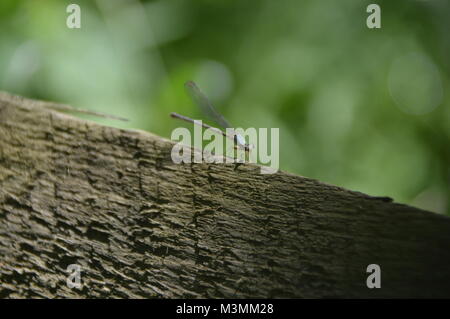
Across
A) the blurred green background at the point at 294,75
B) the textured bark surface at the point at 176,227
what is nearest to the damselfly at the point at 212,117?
the textured bark surface at the point at 176,227

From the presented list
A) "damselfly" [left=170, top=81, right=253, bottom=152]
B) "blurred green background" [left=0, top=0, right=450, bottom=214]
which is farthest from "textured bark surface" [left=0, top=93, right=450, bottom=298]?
"blurred green background" [left=0, top=0, right=450, bottom=214]

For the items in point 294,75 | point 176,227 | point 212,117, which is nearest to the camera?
point 176,227

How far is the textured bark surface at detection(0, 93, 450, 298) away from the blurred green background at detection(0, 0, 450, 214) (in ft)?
2.23

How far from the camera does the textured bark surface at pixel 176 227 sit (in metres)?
0.38

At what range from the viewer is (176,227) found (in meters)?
0.45

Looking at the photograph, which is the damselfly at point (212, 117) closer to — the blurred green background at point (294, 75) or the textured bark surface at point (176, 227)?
the textured bark surface at point (176, 227)

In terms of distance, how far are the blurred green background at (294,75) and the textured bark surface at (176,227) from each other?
68 centimetres

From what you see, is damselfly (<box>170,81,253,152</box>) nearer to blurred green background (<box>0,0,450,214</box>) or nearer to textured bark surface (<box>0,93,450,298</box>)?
textured bark surface (<box>0,93,450,298</box>)

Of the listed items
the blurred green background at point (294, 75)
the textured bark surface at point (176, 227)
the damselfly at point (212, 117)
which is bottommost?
the textured bark surface at point (176, 227)

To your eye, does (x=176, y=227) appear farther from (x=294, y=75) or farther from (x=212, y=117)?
(x=294, y=75)

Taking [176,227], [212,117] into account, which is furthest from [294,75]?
[176,227]

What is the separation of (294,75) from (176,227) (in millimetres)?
1027
